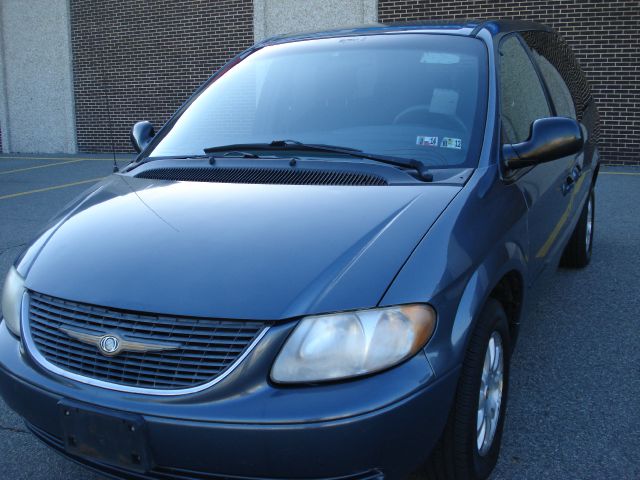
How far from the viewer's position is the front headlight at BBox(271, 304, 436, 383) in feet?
6.38

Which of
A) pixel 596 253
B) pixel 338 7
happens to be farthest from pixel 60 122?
pixel 596 253

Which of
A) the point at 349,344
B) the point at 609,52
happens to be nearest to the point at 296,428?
the point at 349,344

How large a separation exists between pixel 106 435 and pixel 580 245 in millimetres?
4064

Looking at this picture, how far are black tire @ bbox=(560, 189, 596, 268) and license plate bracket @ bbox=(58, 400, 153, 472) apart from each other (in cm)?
380

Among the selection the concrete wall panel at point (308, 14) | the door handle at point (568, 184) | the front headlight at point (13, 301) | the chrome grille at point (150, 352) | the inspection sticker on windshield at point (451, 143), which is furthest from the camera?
the concrete wall panel at point (308, 14)

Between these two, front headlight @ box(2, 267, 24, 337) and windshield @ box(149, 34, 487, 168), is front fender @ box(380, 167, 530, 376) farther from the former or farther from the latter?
front headlight @ box(2, 267, 24, 337)

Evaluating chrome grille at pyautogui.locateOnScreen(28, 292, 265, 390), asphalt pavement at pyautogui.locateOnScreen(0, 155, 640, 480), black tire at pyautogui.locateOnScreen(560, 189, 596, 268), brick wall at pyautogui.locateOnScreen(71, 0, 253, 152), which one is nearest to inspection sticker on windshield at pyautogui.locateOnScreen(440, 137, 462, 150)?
asphalt pavement at pyautogui.locateOnScreen(0, 155, 640, 480)

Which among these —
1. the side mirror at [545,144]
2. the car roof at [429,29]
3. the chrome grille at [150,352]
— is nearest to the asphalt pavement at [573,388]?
the chrome grille at [150,352]

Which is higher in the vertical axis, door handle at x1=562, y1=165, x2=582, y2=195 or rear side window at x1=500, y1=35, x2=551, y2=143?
rear side window at x1=500, y1=35, x2=551, y2=143

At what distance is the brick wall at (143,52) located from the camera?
A: 569 inches

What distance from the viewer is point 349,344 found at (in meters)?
1.97

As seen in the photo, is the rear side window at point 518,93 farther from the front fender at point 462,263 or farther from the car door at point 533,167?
the front fender at point 462,263

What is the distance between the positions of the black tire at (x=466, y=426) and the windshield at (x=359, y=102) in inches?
30.7

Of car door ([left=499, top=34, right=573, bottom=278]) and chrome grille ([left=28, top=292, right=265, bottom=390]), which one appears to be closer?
chrome grille ([left=28, top=292, right=265, bottom=390])
